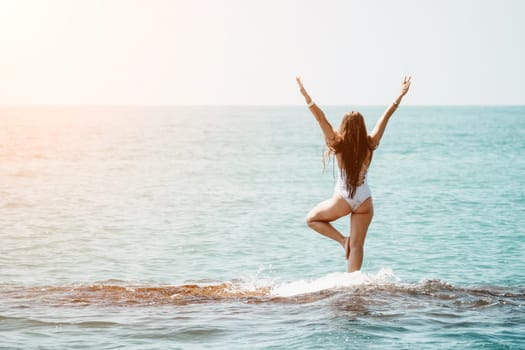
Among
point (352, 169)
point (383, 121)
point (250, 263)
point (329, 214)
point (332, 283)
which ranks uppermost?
point (383, 121)

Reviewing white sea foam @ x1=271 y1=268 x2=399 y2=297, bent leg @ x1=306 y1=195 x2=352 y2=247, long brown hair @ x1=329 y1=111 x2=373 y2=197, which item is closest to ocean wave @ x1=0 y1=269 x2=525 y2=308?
white sea foam @ x1=271 y1=268 x2=399 y2=297

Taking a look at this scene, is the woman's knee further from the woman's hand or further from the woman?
the woman's hand

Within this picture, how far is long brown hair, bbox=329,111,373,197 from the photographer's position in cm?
1025

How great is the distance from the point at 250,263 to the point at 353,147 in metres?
6.41

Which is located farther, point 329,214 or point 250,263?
point 250,263

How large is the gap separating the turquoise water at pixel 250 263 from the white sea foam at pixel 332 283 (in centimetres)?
3

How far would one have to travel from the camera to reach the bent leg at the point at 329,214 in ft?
35.2

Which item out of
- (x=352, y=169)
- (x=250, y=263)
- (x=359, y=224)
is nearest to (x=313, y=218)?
(x=359, y=224)

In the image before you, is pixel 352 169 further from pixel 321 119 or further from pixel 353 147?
pixel 321 119

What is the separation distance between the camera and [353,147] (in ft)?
33.9

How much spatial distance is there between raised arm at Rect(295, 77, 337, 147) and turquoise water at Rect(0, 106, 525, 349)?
6.77 feet

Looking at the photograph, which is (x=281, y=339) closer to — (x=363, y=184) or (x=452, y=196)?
(x=363, y=184)

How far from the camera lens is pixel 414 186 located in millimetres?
32062

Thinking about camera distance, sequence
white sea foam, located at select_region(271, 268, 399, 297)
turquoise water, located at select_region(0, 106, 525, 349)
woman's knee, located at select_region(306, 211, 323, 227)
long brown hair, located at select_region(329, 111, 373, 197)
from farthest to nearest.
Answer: white sea foam, located at select_region(271, 268, 399, 297) → woman's knee, located at select_region(306, 211, 323, 227) → long brown hair, located at select_region(329, 111, 373, 197) → turquoise water, located at select_region(0, 106, 525, 349)
